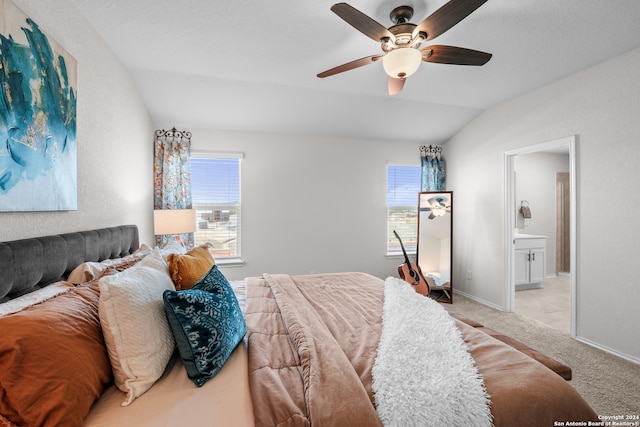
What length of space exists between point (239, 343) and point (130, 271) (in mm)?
572

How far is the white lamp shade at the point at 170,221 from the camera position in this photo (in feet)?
9.80

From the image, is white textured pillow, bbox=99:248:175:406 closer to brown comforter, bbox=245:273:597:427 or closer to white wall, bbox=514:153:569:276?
brown comforter, bbox=245:273:597:427

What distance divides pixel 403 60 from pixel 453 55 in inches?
15.6

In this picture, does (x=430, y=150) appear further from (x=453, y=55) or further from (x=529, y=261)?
(x=453, y=55)

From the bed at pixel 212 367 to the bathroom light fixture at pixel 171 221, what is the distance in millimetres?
1547

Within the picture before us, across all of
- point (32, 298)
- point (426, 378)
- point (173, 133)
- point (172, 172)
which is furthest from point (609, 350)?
point (173, 133)

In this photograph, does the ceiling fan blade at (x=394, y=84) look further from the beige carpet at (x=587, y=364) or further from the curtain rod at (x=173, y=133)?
the curtain rod at (x=173, y=133)

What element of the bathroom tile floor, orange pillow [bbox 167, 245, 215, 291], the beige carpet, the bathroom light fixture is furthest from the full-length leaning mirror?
orange pillow [bbox 167, 245, 215, 291]

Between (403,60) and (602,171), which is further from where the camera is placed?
(602,171)

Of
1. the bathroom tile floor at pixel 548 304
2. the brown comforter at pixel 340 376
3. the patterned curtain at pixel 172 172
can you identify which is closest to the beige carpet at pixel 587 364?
the bathroom tile floor at pixel 548 304

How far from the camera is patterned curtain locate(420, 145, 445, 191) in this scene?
15.0 feet

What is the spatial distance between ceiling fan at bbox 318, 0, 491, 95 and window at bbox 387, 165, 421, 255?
2.71 meters

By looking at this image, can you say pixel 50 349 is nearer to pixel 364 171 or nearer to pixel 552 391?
pixel 552 391

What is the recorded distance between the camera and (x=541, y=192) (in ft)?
18.0
